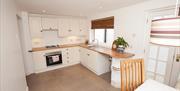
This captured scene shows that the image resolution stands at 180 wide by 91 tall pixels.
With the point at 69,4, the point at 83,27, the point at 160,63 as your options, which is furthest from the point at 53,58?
the point at 160,63

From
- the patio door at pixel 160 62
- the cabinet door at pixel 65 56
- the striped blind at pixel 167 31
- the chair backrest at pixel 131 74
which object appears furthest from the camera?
the cabinet door at pixel 65 56

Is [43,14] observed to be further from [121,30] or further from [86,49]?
[121,30]

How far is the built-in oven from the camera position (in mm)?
3480

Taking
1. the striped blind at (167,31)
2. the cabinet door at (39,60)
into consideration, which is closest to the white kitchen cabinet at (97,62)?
the cabinet door at (39,60)

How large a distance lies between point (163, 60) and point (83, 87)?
2.04 m

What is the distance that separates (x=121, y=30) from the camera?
2893 millimetres

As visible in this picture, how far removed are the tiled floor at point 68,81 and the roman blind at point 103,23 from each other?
173 centimetres

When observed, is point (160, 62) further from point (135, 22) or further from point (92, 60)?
point (92, 60)

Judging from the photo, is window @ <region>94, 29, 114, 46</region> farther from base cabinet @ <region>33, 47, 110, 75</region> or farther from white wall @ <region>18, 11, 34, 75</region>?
white wall @ <region>18, 11, 34, 75</region>

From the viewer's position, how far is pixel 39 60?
3.37 metres

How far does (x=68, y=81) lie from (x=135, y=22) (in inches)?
99.8

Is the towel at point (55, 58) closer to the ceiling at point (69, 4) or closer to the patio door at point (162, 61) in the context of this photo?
the ceiling at point (69, 4)

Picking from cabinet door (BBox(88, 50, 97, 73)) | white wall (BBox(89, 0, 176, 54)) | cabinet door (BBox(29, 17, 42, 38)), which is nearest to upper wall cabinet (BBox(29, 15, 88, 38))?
cabinet door (BBox(29, 17, 42, 38))

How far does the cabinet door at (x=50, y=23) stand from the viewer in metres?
3.55
